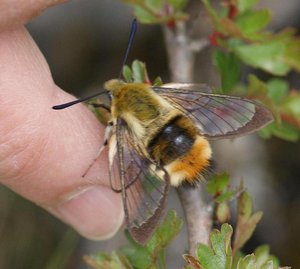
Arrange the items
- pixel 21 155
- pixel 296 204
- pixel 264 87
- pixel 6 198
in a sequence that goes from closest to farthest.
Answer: pixel 21 155 < pixel 264 87 < pixel 6 198 < pixel 296 204

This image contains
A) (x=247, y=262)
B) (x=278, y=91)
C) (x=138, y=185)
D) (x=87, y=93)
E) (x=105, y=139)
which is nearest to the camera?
(x=247, y=262)

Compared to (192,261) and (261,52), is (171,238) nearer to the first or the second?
(192,261)

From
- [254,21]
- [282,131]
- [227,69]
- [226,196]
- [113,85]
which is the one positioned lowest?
[282,131]

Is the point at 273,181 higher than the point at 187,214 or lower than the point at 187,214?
lower

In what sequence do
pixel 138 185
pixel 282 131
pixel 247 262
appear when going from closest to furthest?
pixel 247 262, pixel 138 185, pixel 282 131

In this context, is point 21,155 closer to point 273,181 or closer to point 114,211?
point 114,211

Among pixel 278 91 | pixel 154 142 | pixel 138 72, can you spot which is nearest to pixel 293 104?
pixel 278 91

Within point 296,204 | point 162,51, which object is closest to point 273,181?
point 296,204
